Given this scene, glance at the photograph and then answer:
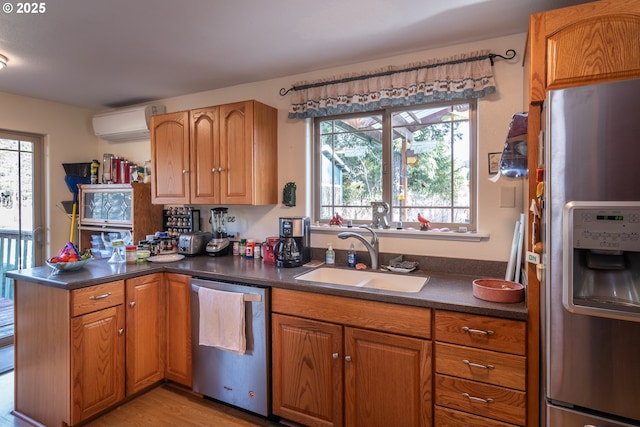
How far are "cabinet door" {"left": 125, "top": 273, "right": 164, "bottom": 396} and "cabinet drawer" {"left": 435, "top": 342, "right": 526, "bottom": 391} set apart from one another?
1786mm

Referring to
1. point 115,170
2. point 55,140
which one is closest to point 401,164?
point 115,170

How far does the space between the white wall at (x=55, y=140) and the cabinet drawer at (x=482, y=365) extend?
359 cm

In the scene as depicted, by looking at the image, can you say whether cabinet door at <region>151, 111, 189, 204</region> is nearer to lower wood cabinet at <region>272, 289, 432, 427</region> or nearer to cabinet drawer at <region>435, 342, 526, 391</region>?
lower wood cabinet at <region>272, 289, 432, 427</region>

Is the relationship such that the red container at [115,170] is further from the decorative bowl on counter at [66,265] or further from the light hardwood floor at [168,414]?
the light hardwood floor at [168,414]

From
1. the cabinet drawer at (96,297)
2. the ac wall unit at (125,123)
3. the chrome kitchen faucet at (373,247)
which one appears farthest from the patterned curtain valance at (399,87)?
the cabinet drawer at (96,297)

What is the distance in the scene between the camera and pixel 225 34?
199 centimetres

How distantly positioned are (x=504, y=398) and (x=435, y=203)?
3.86 feet

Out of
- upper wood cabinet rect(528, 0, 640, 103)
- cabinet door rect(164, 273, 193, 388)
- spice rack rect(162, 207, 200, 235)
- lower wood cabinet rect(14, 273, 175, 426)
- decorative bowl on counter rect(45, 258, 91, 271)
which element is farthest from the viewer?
spice rack rect(162, 207, 200, 235)

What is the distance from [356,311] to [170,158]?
198cm

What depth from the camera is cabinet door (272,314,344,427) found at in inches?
72.4

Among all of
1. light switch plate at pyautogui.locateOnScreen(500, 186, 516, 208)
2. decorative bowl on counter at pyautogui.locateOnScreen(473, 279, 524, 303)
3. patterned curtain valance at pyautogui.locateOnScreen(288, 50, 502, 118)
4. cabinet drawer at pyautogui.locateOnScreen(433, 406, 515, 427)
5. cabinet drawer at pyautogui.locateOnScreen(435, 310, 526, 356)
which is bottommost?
cabinet drawer at pyautogui.locateOnScreen(433, 406, 515, 427)

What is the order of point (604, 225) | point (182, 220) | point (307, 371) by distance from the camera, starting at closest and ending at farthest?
point (604, 225) < point (307, 371) < point (182, 220)

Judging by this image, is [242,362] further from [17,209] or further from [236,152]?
[17,209]

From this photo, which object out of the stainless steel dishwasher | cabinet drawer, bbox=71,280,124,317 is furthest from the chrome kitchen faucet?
cabinet drawer, bbox=71,280,124,317
